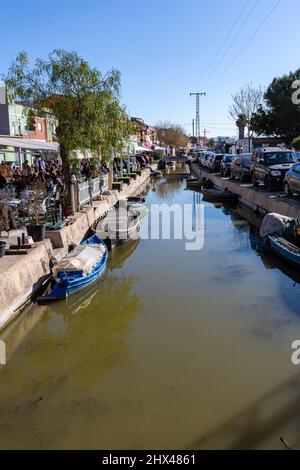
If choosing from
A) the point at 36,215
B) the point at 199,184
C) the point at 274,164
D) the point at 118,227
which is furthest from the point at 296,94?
the point at 36,215

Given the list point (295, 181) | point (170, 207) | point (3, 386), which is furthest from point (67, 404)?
point (170, 207)

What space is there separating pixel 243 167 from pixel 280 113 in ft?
59.3

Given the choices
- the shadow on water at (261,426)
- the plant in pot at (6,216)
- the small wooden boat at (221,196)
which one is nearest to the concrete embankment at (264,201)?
the small wooden boat at (221,196)

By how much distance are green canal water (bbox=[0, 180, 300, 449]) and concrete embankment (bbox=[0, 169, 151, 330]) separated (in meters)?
0.38

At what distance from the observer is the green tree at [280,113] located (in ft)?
138

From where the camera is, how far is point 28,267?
9883 mm

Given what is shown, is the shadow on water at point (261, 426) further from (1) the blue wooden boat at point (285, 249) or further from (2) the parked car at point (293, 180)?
(2) the parked car at point (293, 180)

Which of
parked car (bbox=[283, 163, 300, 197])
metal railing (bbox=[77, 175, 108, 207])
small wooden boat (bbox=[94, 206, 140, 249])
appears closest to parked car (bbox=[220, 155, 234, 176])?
metal railing (bbox=[77, 175, 108, 207])

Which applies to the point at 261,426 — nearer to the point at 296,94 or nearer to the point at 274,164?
the point at 274,164

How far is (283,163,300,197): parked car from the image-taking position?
55.1 ft

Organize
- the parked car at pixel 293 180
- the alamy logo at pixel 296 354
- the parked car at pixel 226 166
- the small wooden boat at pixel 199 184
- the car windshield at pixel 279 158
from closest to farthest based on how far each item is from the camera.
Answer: the alamy logo at pixel 296 354 → the parked car at pixel 293 180 → the car windshield at pixel 279 158 → the parked car at pixel 226 166 → the small wooden boat at pixel 199 184

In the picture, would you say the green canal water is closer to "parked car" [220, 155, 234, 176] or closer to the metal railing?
the metal railing

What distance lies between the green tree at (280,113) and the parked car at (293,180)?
26719mm

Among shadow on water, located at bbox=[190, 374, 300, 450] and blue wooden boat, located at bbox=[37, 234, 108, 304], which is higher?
blue wooden boat, located at bbox=[37, 234, 108, 304]
